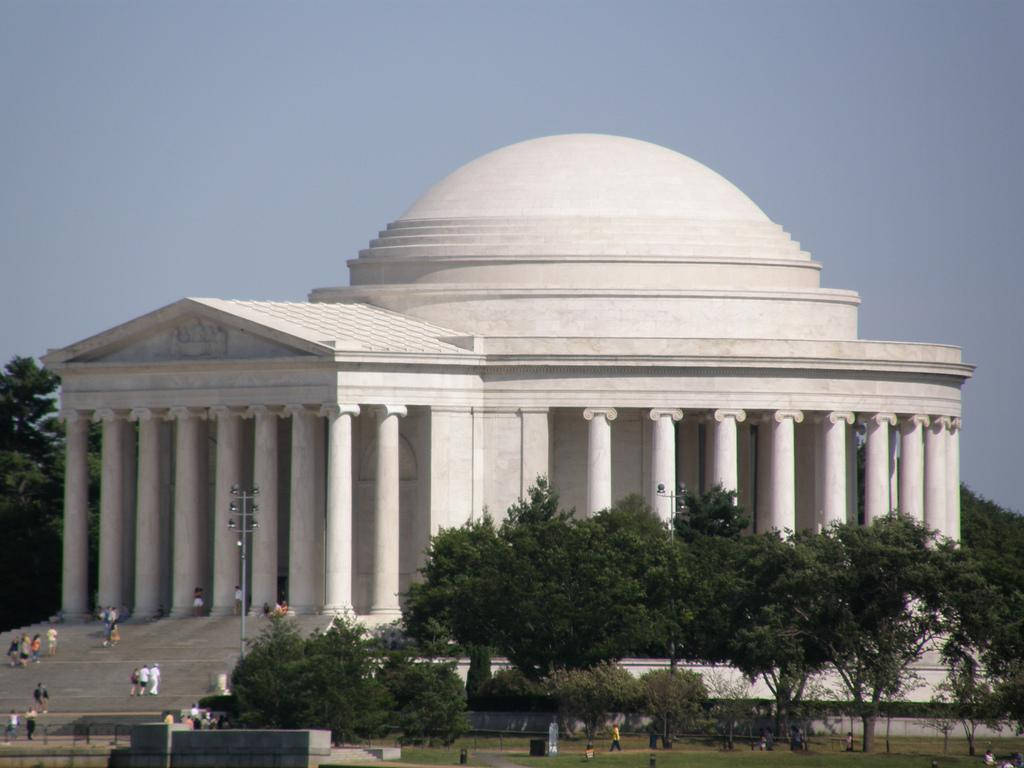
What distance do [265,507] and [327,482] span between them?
11.0 feet

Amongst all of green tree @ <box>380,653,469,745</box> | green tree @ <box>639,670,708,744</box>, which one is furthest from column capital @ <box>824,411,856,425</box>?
green tree @ <box>380,653,469,745</box>

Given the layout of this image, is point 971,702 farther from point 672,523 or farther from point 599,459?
point 599,459

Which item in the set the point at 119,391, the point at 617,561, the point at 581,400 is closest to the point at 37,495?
the point at 119,391

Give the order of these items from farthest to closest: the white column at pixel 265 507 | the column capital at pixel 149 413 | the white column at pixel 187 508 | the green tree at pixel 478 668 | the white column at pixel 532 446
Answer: the white column at pixel 532 446 < the column capital at pixel 149 413 < the white column at pixel 187 508 < the white column at pixel 265 507 < the green tree at pixel 478 668

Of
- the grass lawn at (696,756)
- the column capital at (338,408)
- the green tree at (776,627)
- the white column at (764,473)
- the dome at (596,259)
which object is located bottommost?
the grass lawn at (696,756)

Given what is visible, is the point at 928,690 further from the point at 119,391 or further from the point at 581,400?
the point at 119,391

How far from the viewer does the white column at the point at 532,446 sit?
573ft

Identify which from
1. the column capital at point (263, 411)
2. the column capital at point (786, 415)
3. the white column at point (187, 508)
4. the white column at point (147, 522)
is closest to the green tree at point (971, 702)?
the column capital at point (786, 415)

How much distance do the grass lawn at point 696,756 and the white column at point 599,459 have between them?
28.2m

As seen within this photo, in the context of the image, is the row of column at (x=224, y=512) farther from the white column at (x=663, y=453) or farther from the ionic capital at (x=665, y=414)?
the white column at (x=663, y=453)

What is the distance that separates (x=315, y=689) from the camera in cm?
14212

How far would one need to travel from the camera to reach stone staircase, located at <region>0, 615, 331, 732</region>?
154125mm

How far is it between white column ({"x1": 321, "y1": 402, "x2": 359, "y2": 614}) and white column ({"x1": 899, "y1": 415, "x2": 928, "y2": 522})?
103 feet

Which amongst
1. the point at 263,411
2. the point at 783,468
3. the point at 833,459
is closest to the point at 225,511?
the point at 263,411
